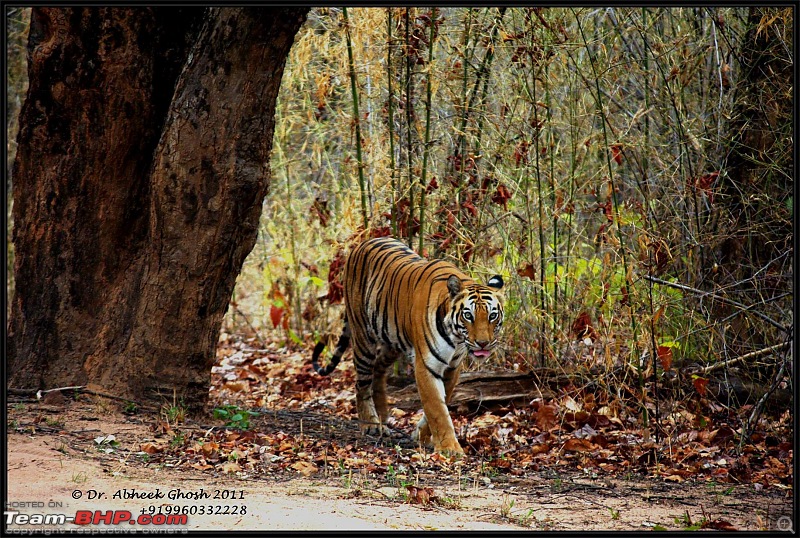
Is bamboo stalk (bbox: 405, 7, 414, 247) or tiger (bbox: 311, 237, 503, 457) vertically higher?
bamboo stalk (bbox: 405, 7, 414, 247)

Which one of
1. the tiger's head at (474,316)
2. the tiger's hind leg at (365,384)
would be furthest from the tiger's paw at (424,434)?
the tiger's head at (474,316)

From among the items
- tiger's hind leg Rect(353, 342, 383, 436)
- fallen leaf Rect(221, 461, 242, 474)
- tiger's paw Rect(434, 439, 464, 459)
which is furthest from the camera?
tiger's hind leg Rect(353, 342, 383, 436)

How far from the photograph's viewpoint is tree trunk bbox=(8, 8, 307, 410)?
548 cm

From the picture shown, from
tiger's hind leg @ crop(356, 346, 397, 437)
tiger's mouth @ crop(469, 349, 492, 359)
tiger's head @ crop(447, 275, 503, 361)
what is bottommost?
tiger's hind leg @ crop(356, 346, 397, 437)

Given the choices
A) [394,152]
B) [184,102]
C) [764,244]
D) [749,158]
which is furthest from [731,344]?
[184,102]

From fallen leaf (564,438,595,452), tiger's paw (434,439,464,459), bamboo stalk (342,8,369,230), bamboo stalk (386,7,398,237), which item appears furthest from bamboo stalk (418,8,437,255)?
fallen leaf (564,438,595,452)

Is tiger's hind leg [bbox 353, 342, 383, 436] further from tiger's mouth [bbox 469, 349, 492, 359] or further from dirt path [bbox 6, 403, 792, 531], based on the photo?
dirt path [bbox 6, 403, 792, 531]

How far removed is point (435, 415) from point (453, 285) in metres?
0.87

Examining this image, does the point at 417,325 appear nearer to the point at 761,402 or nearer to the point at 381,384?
the point at 381,384

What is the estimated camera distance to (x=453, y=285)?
584cm

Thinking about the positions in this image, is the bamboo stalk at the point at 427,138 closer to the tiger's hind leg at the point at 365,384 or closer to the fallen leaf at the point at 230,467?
the tiger's hind leg at the point at 365,384

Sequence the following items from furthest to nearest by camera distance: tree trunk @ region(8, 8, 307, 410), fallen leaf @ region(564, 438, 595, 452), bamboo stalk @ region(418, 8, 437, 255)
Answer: bamboo stalk @ region(418, 8, 437, 255), fallen leaf @ region(564, 438, 595, 452), tree trunk @ region(8, 8, 307, 410)

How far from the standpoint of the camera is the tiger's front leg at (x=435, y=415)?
5742mm

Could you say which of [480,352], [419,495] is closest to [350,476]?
[419,495]
